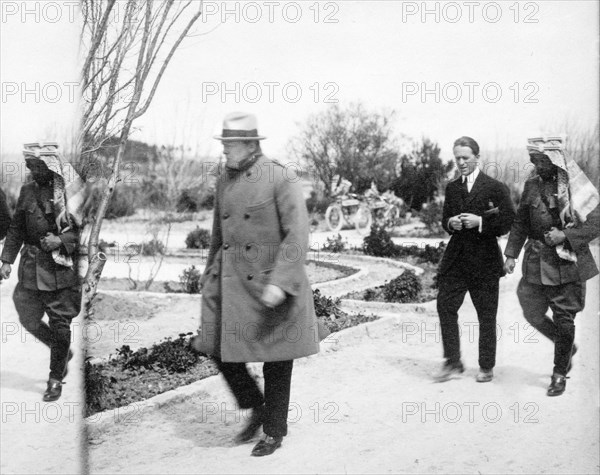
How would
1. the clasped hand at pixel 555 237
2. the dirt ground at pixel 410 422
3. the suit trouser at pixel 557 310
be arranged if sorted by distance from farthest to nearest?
the suit trouser at pixel 557 310, the clasped hand at pixel 555 237, the dirt ground at pixel 410 422

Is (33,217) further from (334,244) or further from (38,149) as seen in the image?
(334,244)

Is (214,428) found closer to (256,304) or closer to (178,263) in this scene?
(256,304)

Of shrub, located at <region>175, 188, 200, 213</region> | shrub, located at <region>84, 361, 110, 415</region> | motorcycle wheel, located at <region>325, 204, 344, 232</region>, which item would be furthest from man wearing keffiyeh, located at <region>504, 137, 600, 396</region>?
shrub, located at <region>84, 361, 110, 415</region>

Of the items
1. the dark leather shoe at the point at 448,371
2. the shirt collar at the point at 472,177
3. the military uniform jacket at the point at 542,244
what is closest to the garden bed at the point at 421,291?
the dark leather shoe at the point at 448,371

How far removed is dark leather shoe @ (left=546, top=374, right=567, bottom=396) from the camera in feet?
14.0

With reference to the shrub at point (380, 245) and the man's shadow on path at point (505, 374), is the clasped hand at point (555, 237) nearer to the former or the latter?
the man's shadow on path at point (505, 374)

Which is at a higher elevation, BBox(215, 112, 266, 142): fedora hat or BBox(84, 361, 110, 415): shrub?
BBox(215, 112, 266, 142): fedora hat

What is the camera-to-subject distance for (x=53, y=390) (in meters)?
4.15

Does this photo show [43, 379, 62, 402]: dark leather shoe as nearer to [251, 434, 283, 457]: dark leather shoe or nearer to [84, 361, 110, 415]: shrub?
[84, 361, 110, 415]: shrub

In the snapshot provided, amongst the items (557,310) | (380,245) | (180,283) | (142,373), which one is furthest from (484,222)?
(380,245)

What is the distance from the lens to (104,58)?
427 cm

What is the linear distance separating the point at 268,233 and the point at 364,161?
1005 mm

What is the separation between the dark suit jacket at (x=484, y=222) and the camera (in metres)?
4.10

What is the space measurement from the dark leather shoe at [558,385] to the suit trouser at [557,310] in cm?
3
